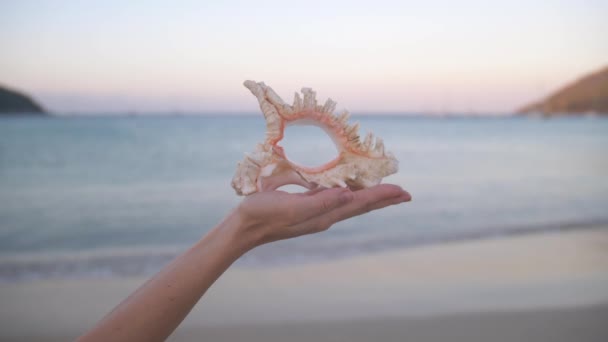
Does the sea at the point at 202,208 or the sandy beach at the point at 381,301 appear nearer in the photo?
the sandy beach at the point at 381,301

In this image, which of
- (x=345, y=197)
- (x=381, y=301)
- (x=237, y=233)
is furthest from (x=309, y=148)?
(x=237, y=233)

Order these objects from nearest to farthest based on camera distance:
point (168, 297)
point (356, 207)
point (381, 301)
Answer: point (168, 297)
point (356, 207)
point (381, 301)

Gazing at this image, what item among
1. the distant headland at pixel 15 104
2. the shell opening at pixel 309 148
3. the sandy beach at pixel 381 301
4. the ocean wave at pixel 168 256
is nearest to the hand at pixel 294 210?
the sandy beach at pixel 381 301

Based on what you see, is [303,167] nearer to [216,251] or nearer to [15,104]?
[216,251]

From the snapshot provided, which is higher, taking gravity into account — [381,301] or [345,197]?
[345,197]

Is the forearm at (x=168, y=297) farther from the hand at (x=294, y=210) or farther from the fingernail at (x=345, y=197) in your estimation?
the fingernail at (x=345, y=197)

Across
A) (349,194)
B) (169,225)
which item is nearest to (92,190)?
(169,225)

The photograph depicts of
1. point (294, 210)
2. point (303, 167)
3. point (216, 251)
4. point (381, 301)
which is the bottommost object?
point (381, 301)

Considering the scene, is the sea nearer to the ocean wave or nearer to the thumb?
the ocean wave
